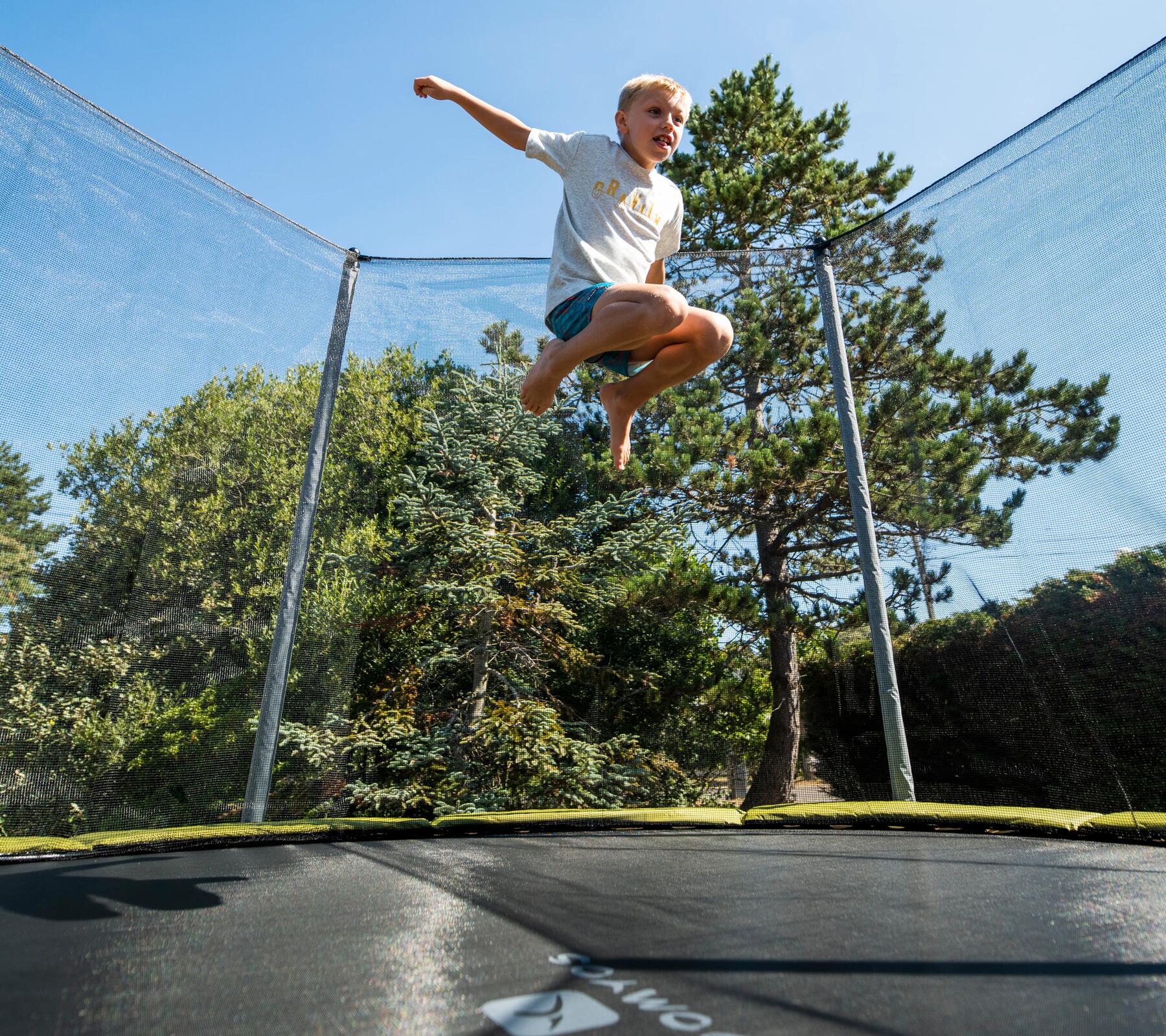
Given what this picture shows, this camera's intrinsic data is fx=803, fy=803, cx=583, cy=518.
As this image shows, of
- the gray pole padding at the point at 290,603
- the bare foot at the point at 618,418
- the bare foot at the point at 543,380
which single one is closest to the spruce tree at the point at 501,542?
the gray pole padding at the point at 290,603

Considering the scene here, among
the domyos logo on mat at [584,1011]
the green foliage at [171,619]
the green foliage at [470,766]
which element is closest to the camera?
the domyos logo on mat at [584,1011]

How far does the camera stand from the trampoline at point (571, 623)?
2.66 feet

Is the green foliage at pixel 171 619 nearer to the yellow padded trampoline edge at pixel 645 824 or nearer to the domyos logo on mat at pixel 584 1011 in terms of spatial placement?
the yellow padded trampoline edge at pixel 645 824

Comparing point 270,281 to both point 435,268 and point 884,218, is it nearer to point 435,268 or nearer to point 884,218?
point 435,268

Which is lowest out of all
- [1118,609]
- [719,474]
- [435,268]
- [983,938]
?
[983,938]

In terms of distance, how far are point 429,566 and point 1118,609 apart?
2589 mm

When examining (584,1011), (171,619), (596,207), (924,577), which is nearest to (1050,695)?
(924,577)

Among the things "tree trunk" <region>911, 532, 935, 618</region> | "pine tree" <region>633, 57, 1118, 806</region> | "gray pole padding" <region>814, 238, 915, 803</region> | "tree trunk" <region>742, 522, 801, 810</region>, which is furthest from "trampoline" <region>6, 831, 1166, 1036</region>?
"tree trunk" <region>742, 522, 801, 810</region>

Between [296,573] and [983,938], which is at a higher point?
[296,573]

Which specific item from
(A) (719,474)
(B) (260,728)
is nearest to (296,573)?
(B) (260,728)

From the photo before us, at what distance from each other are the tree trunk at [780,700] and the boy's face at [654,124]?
254 centimetres

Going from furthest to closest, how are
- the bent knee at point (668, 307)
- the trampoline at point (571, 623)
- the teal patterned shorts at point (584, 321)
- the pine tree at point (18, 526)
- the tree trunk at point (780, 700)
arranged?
the tree trunk at point (780, 700) < the pine tree at point (18, 526) < the teal patterned shorts at point (584, 321) < the bent knee at point (668, 307) < the trampoline at point (571, 623)

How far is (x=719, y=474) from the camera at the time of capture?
12.1 feet

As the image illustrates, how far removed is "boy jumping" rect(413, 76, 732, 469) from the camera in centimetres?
151
